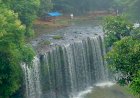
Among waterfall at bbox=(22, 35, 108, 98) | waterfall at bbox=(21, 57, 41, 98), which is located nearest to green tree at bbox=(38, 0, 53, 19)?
waterfall at bbox=(22, 35, 108, 98)

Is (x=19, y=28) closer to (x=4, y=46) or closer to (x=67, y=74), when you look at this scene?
(x=4, y=46)

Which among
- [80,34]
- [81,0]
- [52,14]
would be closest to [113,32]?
[80,34]

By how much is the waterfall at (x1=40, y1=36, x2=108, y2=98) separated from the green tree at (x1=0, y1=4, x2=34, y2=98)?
3.80 metres

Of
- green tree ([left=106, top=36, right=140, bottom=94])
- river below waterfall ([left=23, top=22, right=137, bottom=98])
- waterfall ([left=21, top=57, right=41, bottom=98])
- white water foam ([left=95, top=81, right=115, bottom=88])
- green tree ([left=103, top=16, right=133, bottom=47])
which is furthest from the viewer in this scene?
white water foam ([left=95, top=81, right=115, bottom=88])

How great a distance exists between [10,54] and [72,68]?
8861 millimetres

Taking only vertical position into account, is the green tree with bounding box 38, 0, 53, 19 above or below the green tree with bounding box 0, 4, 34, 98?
above

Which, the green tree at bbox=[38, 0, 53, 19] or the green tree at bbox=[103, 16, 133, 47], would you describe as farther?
the green tree at bbox=[38, 0, 53, 19]

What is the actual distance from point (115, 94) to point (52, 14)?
14796 millimetres

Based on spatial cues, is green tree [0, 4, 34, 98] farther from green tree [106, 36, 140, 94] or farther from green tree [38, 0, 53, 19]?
green tree [38, 0, 53, 19]

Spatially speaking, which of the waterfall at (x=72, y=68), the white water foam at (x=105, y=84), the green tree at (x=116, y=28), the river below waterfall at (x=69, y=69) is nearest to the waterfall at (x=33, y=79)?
the river below waterfall at (x=69, y=69)

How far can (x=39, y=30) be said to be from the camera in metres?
35.2

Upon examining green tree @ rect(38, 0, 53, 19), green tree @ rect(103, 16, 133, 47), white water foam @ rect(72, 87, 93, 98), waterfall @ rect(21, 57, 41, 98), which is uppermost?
green tree @ rect(38, 0, 53, 19)

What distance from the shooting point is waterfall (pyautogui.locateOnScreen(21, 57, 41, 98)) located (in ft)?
85.4

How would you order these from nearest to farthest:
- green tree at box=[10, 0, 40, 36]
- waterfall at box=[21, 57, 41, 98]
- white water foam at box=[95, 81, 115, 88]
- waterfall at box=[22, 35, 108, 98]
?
waterfall at box=[21, 57, 41, 98], waterfall at box=[22, 35, 108, 98], white water foam at box=[95, 81, 115, 88], green tree at box=[10, 0, 40, 36]
